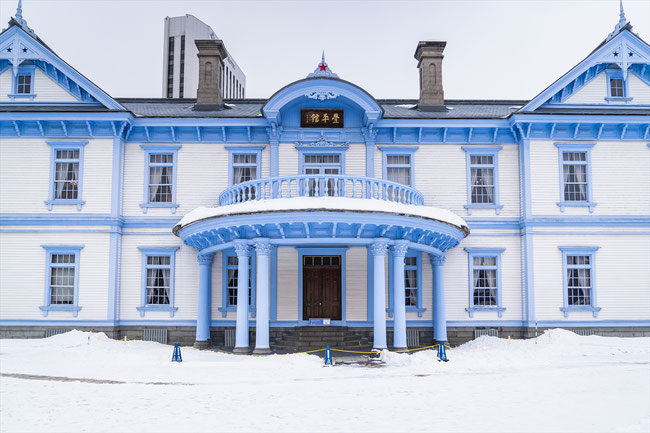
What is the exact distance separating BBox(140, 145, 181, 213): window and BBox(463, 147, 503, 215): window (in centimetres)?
1105

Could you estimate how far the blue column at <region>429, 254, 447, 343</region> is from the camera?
21281mm

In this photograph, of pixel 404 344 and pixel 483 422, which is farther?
pixel 404 344

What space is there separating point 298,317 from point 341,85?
831 cm

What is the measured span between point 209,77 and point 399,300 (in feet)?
41.5

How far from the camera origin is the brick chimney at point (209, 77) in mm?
24812

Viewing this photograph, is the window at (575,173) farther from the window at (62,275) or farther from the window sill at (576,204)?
the window at (62,275)

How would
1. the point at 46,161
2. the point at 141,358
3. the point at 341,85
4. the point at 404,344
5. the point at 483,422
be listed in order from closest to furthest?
the point at 483,422 < the point at 141,358 < the point at 404,344 < the point at 341,85 < the point at 46,161

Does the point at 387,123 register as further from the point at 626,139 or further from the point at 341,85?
the point at 626,139

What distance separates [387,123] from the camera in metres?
22.4

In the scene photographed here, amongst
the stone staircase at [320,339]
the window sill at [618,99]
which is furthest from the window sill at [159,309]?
the window sill at [618,99]

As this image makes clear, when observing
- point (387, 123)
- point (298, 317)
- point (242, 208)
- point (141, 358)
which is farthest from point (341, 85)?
point (141, 358)

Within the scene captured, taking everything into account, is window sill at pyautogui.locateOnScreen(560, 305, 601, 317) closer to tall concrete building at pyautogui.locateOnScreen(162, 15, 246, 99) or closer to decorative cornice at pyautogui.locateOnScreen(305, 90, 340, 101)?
decorative cornice at pyautogui.locateOnScreen(305, 90, 340, 101)

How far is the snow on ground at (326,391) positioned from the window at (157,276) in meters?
3.45

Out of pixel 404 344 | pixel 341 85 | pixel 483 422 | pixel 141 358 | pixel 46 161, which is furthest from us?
pixel 46 161
